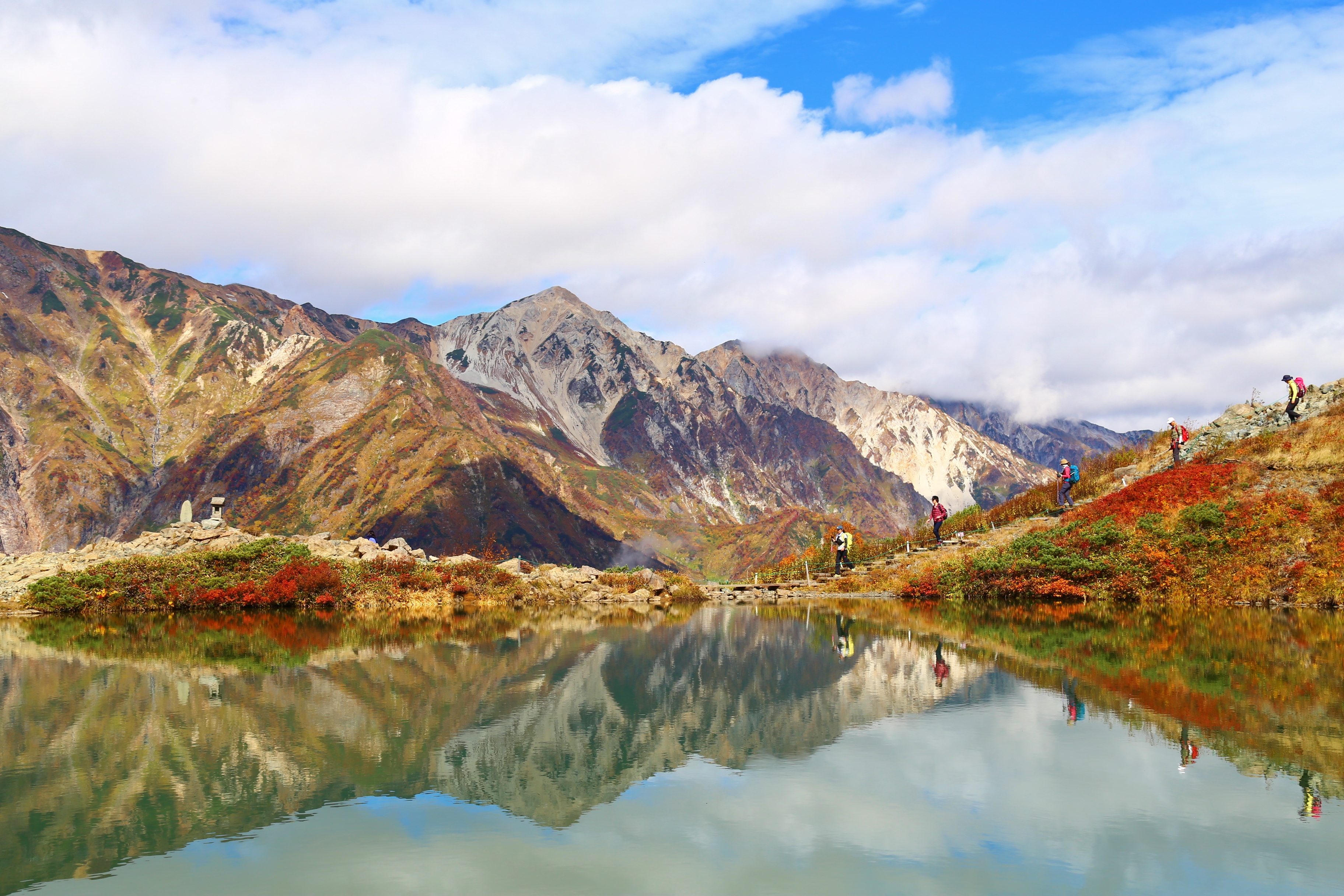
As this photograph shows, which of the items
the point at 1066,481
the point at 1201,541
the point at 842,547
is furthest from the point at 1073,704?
the point at 1066,481

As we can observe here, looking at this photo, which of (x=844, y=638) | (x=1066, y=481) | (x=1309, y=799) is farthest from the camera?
(x=1066, y=481)

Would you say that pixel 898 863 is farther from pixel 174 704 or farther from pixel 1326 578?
pixel 1326 578

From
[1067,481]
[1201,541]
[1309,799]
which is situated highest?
[1067,481]

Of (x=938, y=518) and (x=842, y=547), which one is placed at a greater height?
(x=938, y=518)

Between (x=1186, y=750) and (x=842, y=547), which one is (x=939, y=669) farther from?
(x=842, y=547)

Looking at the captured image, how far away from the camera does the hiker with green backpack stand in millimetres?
43719

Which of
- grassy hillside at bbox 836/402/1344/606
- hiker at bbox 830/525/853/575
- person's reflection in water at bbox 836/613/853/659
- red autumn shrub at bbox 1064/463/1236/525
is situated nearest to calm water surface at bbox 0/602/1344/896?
person's reflection in water at bbox 836/613/853/659

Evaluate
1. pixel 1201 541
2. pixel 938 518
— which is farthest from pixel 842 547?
pixel 1201 541

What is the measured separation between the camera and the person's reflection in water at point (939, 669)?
18156 millimetres

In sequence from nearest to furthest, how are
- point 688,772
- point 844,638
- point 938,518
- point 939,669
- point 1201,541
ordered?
1. point 688,772
2. point 939,669
3. point 844,638
4. point 1201,541
5. point 938,518

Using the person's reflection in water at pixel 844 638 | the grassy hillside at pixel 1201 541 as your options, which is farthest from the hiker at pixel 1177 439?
the person's reflection in water at pixel 844 638

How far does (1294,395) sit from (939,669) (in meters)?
32.0

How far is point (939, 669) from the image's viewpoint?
64.7ft

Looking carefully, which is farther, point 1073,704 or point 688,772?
point 1073,704
